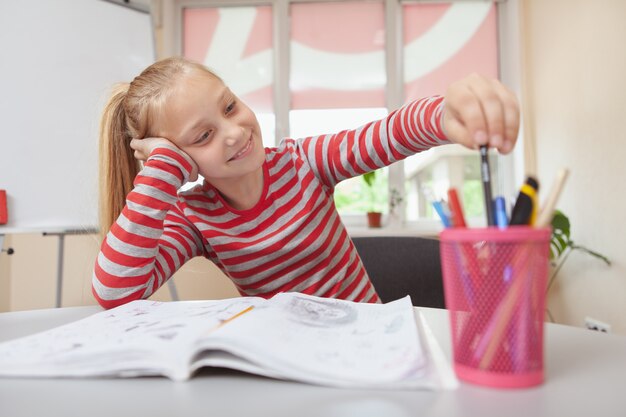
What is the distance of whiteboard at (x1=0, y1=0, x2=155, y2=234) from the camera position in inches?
57.2

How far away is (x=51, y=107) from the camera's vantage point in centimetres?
153

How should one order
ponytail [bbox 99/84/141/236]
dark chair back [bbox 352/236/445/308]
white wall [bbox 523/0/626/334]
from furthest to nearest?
white wall [bbox 523/0/626/334] < dark chair back [bbox 352/236/445/308] < ponytail [bbox 99/84/141/236]

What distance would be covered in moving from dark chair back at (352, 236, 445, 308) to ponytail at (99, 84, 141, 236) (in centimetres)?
60

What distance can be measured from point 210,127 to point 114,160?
27 cm

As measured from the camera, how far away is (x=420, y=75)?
323 cm

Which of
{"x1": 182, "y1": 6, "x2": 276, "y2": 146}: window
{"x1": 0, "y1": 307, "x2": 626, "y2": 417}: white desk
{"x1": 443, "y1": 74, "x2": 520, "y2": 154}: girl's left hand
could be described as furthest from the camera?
{"x1": 182, "y1": 6, "x2": 276, "y2": 146}: window

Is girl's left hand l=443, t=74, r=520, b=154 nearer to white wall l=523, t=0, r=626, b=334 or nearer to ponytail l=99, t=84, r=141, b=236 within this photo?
ponytail l=99, t=84, r=141, b=236

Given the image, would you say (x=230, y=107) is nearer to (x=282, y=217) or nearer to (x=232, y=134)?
(x=232, y=134)

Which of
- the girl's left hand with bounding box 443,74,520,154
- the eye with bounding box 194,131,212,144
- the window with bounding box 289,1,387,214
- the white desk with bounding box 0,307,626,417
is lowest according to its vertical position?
the white desk with bounding box 0,307,626,417

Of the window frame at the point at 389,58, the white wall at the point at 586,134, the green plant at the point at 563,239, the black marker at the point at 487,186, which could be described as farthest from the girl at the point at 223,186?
the window frame at the point at 389,58

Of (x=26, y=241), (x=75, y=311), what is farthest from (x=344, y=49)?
(x=75, y=311)

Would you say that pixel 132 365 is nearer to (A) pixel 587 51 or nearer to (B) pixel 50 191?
(B) pixel 50 191

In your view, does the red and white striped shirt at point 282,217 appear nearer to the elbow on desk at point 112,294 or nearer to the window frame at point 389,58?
the elbow on desk at point 112,294

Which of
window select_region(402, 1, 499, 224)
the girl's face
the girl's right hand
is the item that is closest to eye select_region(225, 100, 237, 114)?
the girl's face
